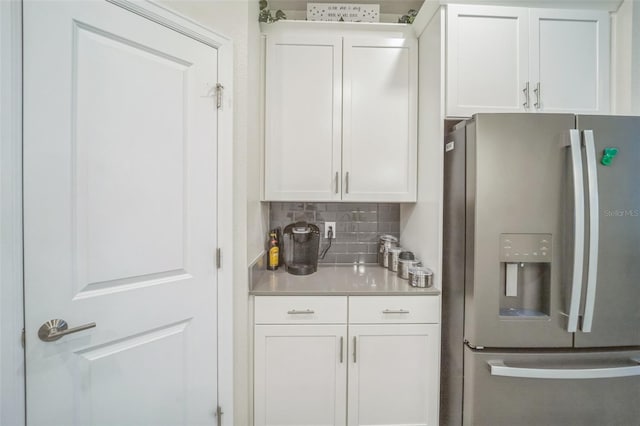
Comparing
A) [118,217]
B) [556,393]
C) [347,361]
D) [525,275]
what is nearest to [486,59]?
[525,275]

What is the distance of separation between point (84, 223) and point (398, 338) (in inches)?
57.7

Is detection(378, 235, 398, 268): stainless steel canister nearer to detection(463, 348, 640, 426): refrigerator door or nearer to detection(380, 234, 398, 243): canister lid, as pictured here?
detection(380, 234, 398, 243): canister lid

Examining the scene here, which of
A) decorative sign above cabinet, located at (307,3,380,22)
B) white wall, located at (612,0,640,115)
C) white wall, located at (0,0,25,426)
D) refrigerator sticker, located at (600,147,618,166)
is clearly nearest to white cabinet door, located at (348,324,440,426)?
refrigerator sticker, located at (600,147,618,166)

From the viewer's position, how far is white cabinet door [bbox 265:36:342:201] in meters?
1.53

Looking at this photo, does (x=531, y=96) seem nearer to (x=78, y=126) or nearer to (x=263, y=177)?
(x=263, y=177)

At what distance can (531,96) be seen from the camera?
1293mm

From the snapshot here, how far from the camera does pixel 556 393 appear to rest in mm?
1063

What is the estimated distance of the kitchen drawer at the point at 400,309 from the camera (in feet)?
4.25

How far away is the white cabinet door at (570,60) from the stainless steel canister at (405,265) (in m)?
1.05

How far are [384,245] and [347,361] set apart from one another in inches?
32.5

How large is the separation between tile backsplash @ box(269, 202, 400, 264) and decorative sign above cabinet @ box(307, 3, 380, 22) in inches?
50.2

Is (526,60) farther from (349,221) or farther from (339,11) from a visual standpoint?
(349,221)

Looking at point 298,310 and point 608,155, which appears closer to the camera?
point 608,155

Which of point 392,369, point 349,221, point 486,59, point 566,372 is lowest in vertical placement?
point 392,369
